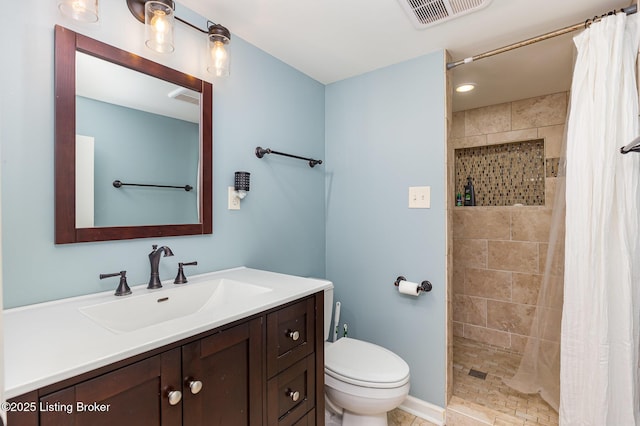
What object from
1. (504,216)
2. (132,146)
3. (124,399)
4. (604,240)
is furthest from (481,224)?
(124,399)

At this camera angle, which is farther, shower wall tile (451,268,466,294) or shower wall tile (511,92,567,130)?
shower wall tile (451,268,466,294)

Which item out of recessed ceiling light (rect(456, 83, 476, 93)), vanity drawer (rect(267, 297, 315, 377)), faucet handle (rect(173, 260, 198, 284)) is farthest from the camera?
recessed ceiling light (rect(456, 83, 476, 93))

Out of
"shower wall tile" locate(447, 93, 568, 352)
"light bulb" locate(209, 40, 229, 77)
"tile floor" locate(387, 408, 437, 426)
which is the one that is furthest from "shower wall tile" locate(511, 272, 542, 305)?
"light bulb" locate(209, 40, 229, 77)

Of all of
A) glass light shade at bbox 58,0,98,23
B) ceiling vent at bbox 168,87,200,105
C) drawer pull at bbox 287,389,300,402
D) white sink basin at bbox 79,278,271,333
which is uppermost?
glass light shade at bbox 58,0,98,23

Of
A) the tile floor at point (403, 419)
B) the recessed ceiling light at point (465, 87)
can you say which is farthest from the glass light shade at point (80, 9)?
the tile floor at point (403, 419)

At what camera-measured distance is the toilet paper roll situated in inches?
74.1

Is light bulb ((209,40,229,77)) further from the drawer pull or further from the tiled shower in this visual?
the tiled shower

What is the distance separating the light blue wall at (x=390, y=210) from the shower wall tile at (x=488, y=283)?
120 centimetres

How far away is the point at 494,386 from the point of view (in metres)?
2.11

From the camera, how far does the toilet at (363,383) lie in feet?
4.91

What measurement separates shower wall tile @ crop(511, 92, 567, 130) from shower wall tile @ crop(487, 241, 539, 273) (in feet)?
3.35

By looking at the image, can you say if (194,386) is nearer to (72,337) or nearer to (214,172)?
(72,337)

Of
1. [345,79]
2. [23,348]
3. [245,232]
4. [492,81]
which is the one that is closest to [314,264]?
[245,232]

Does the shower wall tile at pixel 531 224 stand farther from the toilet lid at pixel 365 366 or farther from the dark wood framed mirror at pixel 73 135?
the dark wood framed mirror at pixel 73 135
